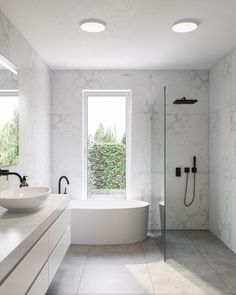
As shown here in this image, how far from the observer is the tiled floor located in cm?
267

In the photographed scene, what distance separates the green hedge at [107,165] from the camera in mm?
4691

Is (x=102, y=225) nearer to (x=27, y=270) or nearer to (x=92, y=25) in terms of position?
(x=27, y=270)

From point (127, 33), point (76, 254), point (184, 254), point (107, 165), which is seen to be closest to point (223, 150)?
point (184, 254)

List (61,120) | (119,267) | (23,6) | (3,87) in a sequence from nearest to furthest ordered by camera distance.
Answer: (23,6) → (3,87) → (119,267) → (61,120)

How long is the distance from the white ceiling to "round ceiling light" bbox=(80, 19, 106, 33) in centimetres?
6

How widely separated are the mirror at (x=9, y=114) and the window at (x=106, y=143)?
1782mm

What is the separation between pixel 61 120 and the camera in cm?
457

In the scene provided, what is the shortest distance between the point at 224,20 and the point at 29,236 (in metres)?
2.61

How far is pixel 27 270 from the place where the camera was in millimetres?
1580

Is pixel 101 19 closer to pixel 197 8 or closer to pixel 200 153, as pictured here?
pixel 197 8

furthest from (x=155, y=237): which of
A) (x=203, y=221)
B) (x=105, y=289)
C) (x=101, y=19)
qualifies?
(x=101, y=19)

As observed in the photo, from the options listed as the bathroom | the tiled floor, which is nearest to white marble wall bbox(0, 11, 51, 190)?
the bathroom

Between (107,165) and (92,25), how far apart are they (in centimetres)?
237

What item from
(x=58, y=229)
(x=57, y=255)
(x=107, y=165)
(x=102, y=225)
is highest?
(x=107, y=165)
